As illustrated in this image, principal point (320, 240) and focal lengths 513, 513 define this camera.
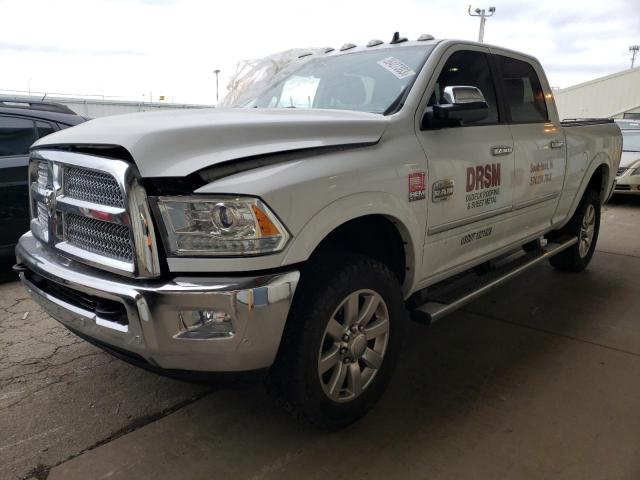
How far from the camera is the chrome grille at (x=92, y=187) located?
6.81 feet

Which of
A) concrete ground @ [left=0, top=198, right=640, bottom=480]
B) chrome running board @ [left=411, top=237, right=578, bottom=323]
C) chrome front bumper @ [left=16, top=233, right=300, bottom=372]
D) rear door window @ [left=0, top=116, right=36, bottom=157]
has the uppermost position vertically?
rear door window @ [left=0, top=116, right=36, bottom=157]

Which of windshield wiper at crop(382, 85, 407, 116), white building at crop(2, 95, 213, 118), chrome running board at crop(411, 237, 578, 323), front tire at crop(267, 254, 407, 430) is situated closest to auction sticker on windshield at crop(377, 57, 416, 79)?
windshield wiper at crop(382, 85, 407, 116)

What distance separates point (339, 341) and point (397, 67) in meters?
1.71

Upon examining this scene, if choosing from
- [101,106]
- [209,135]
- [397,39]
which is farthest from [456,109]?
[101,106]

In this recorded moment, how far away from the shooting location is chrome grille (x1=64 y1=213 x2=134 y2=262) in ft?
6.82

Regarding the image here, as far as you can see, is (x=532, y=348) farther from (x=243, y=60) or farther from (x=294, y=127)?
(x=243, y=60)

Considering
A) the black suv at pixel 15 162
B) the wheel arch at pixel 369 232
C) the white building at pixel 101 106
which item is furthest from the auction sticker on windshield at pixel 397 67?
the white building at pixel 101 106

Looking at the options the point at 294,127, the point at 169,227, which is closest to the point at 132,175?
Answer: the point at 169,227

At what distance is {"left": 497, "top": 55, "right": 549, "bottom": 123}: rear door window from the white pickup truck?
222 mm

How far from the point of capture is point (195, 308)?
1.91 m

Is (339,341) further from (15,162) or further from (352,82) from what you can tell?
(15,162)

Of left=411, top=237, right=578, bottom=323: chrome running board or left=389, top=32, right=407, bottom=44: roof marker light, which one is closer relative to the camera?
left=411, top=237, right=578, bottom=323: chrome running board

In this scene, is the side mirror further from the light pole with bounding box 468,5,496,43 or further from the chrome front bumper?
the light pole with bounding box 468,5,496,43

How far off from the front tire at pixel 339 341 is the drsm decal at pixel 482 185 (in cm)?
86
